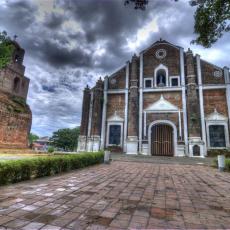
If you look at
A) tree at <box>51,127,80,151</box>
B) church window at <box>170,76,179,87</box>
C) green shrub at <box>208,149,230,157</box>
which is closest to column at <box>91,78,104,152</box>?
church window at <box>170,76,179,87</box>

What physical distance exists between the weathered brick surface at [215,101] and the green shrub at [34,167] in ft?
47.5

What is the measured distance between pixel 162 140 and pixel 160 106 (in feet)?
11.9

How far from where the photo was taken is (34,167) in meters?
6.12

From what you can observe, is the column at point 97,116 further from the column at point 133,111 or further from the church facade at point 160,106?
the column at point 133,111

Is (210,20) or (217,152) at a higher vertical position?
(210,20)

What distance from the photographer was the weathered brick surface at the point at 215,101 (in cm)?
1755

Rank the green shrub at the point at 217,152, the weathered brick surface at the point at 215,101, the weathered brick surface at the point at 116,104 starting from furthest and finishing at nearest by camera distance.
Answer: the weathered brick surface at the point at 116,104, the weathered brick surface at the point at 215,101, the green shrub at the point at 217,152

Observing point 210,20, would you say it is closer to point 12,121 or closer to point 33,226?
point 33,226

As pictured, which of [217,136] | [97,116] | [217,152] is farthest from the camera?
[97,116]

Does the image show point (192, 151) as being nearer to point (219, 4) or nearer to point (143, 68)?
point (143, 68)

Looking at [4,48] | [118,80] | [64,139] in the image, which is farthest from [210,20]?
[64,139]

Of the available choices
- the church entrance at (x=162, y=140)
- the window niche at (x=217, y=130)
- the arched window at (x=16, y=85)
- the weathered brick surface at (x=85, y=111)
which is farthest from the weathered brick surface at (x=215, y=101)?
the arched window at (x=16, y=85)

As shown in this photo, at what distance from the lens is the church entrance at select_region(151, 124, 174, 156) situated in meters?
18.1

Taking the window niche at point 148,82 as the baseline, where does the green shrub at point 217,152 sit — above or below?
below
